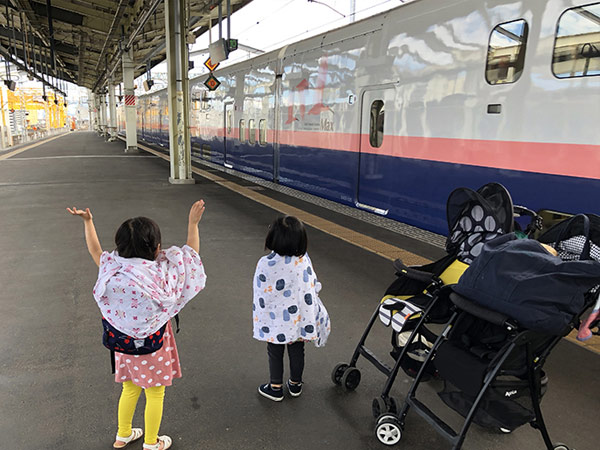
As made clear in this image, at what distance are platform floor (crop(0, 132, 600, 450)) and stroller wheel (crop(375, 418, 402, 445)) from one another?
0.18 ft

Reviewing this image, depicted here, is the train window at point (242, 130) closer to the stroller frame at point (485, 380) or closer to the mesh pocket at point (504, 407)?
the stroller frame at point (485, 380)

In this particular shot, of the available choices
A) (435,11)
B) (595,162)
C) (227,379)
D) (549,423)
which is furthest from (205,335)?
(435,11)

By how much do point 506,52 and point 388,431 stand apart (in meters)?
4.20

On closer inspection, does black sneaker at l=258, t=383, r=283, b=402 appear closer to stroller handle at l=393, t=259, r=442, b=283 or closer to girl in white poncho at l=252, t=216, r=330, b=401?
girl in white poncho at l=252, t=216, r=330, b=401

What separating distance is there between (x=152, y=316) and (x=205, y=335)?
158cm

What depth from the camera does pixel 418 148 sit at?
6.32 m

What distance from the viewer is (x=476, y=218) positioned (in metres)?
2.83

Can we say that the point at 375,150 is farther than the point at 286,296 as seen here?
Yes

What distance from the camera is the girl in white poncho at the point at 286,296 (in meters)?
2.58

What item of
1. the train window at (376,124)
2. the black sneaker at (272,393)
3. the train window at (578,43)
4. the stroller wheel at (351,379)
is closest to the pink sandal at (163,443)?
the black sneaker at (272,393)

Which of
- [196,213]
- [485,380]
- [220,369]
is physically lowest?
[220,369]

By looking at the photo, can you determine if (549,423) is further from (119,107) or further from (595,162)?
(119,107)

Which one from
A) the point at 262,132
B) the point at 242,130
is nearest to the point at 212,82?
the point at 242,130

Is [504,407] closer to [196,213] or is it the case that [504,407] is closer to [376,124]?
[196,213]
